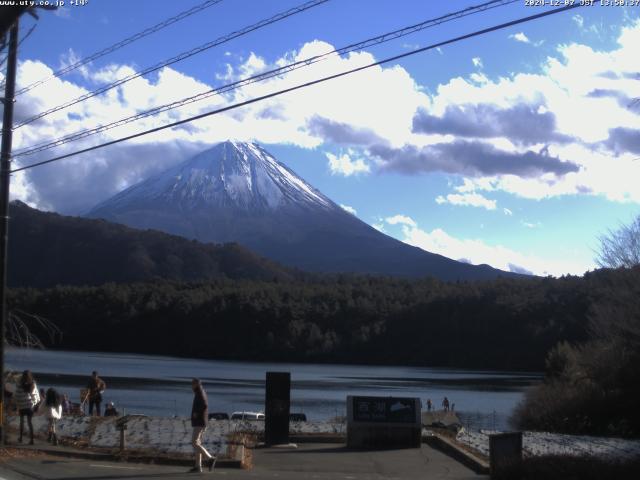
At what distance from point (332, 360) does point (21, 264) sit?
4082 inches

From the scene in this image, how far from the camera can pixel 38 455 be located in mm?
16109

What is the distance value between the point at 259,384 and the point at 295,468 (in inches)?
2476

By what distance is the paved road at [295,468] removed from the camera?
1417cm

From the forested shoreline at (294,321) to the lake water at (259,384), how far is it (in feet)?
19.4

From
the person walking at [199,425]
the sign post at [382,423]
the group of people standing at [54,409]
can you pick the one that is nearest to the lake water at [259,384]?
the group of people standing at [54,409]

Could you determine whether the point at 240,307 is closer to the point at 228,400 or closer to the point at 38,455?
the point at 228,400

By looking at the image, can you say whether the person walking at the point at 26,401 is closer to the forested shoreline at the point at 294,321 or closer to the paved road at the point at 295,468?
the paved road at the point at 295,468

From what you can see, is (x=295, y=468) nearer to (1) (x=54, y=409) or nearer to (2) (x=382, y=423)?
(2) (x=382, y=423)

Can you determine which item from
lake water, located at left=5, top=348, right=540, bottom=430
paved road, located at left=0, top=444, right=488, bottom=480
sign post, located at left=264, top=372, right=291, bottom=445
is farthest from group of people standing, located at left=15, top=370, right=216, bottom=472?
lake water, located at left=5, top=348, right=540, bottom=430

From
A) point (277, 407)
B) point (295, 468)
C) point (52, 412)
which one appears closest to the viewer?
point (295, 468)

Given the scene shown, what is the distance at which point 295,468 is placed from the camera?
51.2 feet

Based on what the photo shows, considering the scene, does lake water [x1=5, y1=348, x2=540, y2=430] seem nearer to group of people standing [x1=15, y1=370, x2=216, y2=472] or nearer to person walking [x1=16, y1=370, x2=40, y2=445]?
group of people standing [x1=15, y1=370, x2=216, y2=472]

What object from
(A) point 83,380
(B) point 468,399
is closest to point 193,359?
(A) point 83,380

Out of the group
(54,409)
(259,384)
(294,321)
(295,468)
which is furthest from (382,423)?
(294,321)
